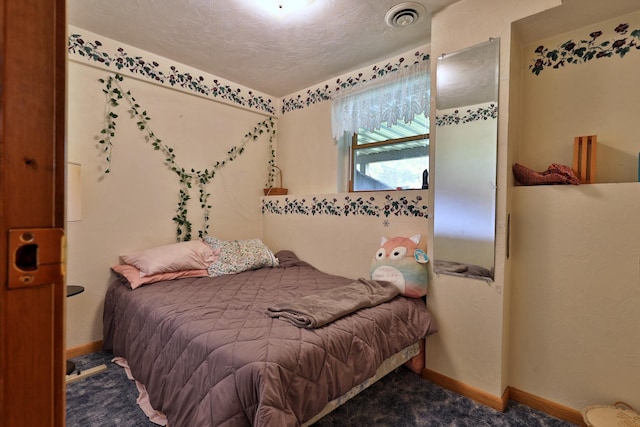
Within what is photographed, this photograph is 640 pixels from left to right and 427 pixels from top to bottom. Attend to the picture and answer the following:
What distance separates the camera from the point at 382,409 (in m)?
1.74

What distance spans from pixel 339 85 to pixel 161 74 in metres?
1.58

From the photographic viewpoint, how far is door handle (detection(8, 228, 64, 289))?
40cm

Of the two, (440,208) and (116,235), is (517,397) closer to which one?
(440,208)

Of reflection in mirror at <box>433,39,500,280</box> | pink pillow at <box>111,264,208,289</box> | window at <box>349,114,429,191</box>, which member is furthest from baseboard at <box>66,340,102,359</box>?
reflection in mirror at <box>433,39,500,280</box>

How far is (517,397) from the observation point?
6.06ft

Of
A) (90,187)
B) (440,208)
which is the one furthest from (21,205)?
(90,187)

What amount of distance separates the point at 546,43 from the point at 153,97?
2.89 m

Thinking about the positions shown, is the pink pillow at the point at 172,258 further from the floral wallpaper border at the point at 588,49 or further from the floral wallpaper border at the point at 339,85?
the floral wallpaper border at the point at 588,49

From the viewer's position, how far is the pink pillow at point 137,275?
7.32 feet

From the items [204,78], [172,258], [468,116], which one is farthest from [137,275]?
[468,116]

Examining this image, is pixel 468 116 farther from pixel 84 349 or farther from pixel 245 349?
pixel 84 349

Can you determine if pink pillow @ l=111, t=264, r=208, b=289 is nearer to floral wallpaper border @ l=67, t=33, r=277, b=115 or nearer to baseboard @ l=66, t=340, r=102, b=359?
baseboard @ l=66, t=340, r=102, b=359

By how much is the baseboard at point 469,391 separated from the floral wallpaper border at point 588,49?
194 cm

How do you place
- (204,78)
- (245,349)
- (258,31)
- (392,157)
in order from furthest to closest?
1. (204,78)
2. (392,157)
3. (258,31)
4. (245,349)
